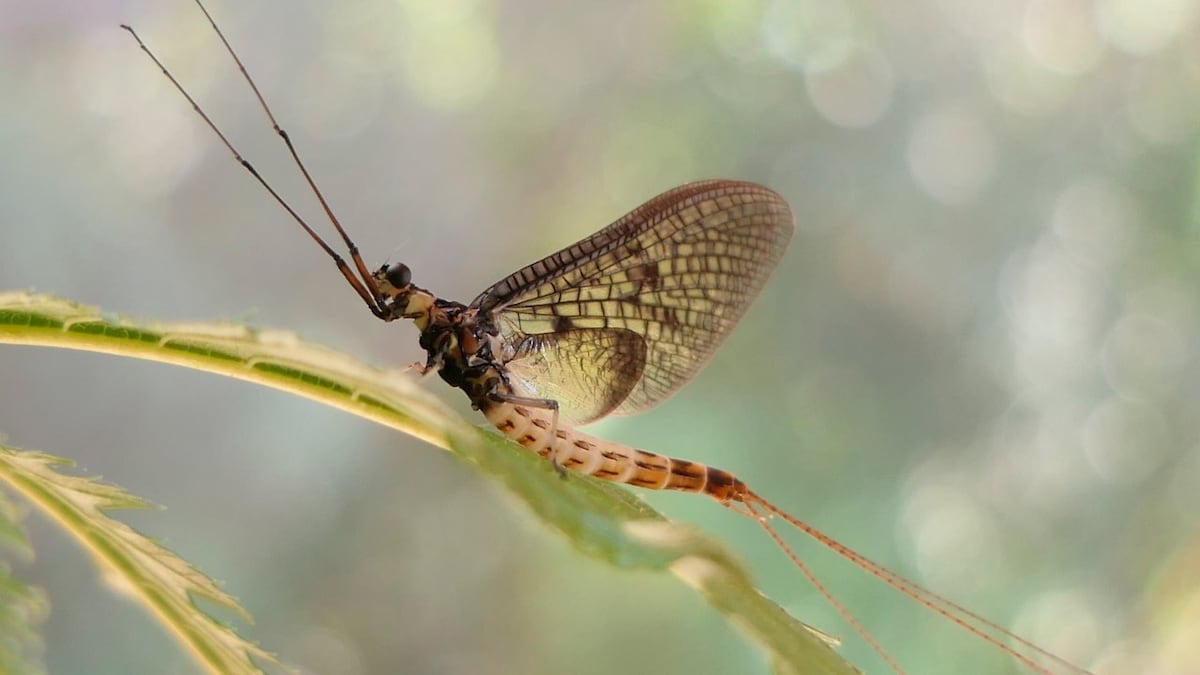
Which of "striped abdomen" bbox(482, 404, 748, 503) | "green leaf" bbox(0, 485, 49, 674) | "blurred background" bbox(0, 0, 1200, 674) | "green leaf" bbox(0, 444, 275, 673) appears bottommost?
"green leaf" bbox(0, 485, 49, 674)

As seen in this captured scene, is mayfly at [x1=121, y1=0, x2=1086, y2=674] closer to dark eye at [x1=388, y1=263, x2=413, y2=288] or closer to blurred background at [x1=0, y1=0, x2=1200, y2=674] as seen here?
dark eye at [x1=388, y1=263, x2=413, y2=288]

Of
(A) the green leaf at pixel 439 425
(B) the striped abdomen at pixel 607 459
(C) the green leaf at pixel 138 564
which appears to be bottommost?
(C) the green leaf at pixel 138 564

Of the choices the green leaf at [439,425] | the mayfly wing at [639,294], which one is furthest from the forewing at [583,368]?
the green leaf at [439,425]

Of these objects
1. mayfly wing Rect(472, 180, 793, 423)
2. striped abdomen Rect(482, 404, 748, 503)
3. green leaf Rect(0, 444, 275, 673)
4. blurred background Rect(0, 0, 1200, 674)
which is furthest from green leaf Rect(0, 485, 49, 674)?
blurred background Rect(0, 0, 1200, 674)

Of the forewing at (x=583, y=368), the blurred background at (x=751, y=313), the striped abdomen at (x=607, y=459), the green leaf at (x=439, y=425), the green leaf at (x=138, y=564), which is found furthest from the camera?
the blurred background at (x=751, y=313)

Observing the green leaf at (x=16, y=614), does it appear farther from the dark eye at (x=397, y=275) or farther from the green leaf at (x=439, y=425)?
the dark eye at (x=397, y=275)

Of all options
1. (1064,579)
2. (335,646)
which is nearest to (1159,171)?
(1064,579)
